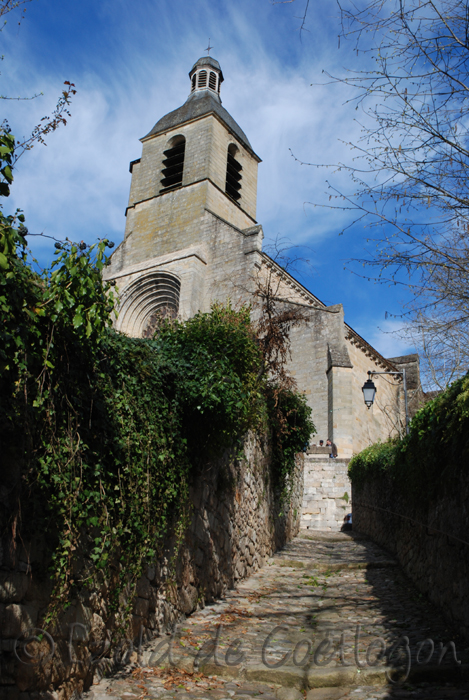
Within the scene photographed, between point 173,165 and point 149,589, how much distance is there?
69.7 feet

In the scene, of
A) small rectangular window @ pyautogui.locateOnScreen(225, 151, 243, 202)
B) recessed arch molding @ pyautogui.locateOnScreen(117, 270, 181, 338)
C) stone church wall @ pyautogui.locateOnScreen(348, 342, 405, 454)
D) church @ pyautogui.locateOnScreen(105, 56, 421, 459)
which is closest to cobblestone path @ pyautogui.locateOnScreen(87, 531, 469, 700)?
stone church wall @ pyautogui.locateOnScreen(348, 342, 405, 454)

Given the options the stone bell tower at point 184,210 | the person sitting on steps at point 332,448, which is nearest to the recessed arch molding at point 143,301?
the stone bell tower at point 184,210

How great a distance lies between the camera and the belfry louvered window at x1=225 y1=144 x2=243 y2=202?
914 inches

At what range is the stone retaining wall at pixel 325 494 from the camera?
14500mm

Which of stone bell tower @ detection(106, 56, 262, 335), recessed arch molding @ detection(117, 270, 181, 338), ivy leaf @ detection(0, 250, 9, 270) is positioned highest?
stone bell tower @ detection(106, 56, 262, 335)

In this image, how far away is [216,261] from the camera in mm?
19547

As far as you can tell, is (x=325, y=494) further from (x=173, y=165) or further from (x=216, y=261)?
(x=173, y=165)

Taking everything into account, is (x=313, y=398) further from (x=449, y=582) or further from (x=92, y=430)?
(x=92, y=430)

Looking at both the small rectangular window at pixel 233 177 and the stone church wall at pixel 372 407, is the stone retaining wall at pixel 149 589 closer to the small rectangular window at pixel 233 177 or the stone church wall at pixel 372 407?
the stone church wall at pixel 372 407

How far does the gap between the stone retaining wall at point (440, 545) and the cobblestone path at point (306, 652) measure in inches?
7.6

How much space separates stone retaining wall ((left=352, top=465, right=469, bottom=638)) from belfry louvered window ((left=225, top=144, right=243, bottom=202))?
17168mm

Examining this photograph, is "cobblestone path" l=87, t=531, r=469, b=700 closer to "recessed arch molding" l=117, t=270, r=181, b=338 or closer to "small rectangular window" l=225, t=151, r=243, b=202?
"recessed arch molding" l=117, t=270, r=181, b=338

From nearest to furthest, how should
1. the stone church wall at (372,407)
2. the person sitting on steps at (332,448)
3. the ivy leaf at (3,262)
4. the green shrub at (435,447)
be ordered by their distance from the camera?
the ivy leaf at (3,262) < the green shrub at (435,447) < the person sitting on steps at (332,448) < the stone church wall at (372,407)

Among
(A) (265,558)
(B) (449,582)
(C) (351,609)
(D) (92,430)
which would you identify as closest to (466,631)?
(B) (449,582)
